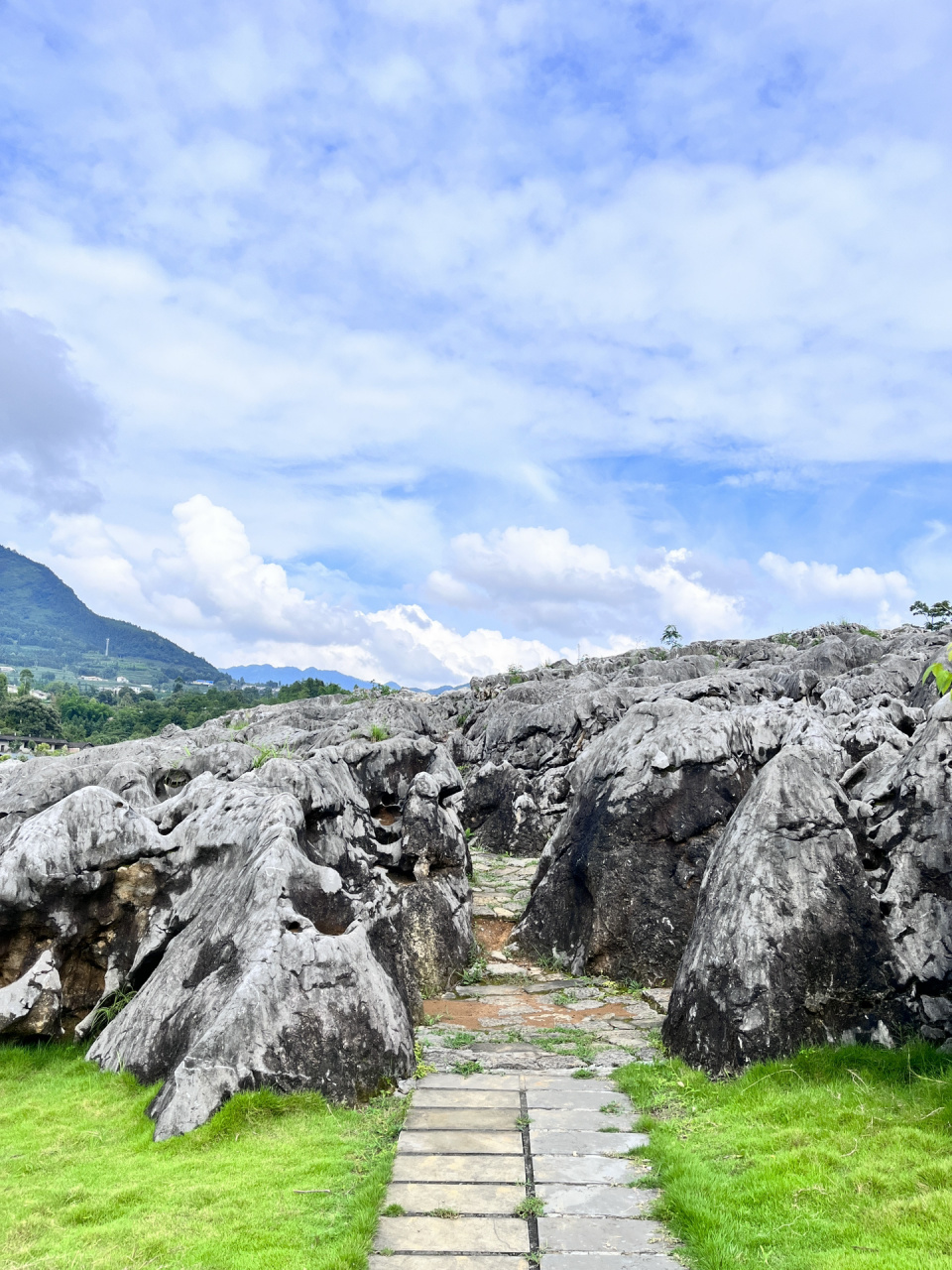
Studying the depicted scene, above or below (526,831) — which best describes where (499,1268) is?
below

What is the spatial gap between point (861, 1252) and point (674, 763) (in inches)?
341

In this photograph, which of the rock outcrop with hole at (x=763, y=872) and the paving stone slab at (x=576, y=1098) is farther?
the rock outcrop with hole at (x=763, y=872)

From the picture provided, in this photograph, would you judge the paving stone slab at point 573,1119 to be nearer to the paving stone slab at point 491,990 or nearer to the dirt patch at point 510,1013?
the dirt patch at point 510,1013

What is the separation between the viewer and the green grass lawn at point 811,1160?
16.6ft

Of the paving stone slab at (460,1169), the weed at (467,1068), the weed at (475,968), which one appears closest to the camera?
the paving stone slab at (460,1169)

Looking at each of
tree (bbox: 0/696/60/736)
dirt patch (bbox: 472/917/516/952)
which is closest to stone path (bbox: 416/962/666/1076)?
dirt patch (bbox: 472/917/516/952)

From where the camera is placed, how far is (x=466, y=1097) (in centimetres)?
802

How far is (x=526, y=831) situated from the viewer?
25000mm

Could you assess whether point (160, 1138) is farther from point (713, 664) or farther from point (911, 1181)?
point (713, 664)

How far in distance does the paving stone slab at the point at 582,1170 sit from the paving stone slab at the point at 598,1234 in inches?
22.7

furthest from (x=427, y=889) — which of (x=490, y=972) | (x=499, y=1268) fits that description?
(x=499, y=1268)

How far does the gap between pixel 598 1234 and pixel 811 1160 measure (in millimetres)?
A: 1652

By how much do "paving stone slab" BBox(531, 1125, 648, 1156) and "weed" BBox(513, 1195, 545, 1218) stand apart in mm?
878

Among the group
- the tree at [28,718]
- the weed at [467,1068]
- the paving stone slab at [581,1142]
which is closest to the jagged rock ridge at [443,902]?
the weed at [467,1068]
